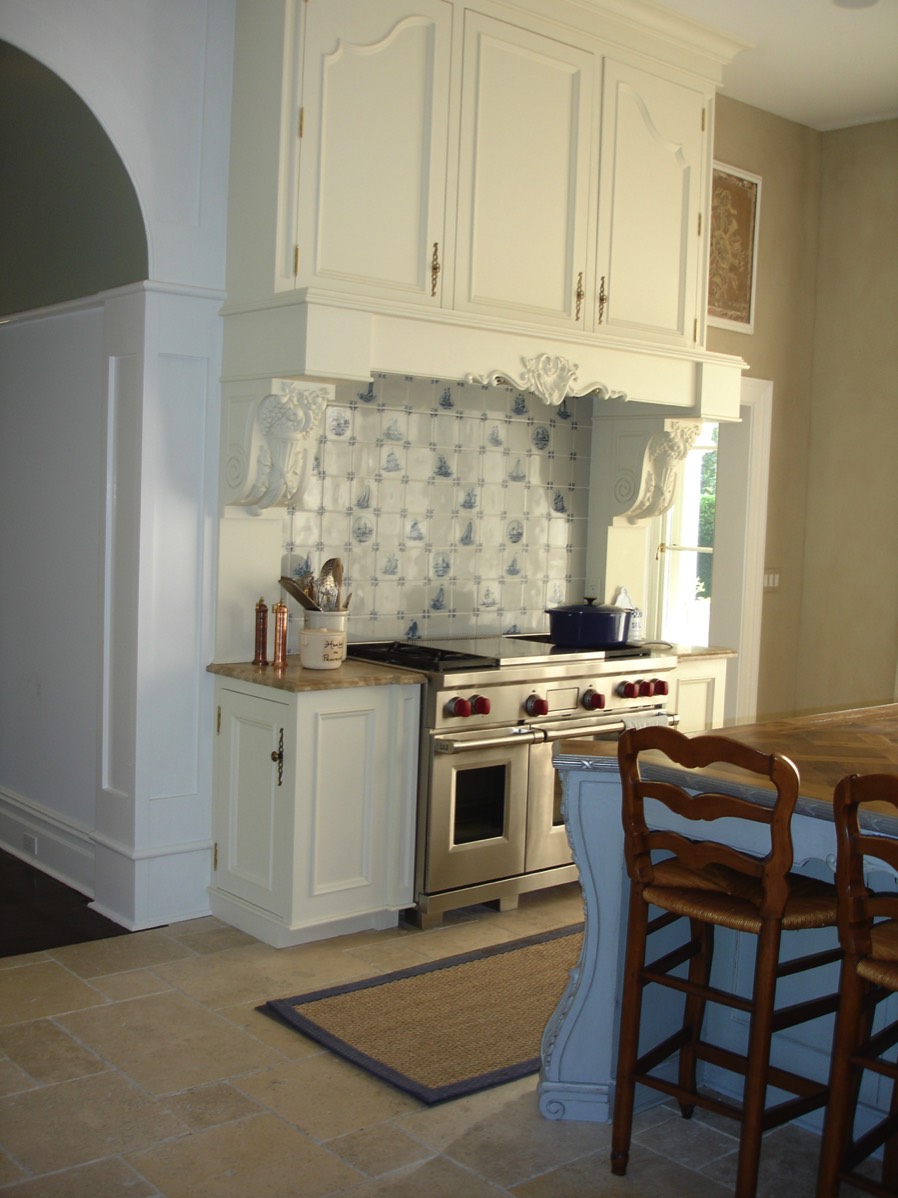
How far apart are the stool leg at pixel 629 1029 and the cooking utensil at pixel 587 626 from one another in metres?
2.01

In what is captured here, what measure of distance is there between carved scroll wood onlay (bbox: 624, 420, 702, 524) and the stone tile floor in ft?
7.81

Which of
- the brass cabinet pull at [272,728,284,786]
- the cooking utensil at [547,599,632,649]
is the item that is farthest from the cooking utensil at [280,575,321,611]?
the cooking utensil at [547,599,632,649]

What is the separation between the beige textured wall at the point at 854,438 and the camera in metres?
5.43

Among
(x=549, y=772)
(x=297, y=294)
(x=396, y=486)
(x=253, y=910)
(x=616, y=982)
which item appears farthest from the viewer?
(x=396, y=486)

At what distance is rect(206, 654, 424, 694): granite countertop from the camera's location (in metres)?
3.64

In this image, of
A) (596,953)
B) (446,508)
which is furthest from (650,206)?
(596,953)

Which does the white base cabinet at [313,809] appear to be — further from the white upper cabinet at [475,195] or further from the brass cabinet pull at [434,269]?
the brass cabinet pull at [434,269]

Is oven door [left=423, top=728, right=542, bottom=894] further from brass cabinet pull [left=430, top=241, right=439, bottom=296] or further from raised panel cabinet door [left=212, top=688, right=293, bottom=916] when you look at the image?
brass cabinet pull [left=430, top=241, right=439, bottom=296]

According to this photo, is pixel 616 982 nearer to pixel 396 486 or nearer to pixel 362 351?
pixel 362 351

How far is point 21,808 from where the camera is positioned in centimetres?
457

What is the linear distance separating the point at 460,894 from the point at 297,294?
1962 millimetres

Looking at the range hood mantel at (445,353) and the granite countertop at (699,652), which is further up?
the range hood mantel at (445,353)

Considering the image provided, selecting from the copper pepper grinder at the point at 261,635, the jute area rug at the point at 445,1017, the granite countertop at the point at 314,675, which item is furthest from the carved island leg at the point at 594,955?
the copper pepper grinder at the point at 261,635

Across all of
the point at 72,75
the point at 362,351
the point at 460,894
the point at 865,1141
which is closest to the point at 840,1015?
the point at 865,1141
